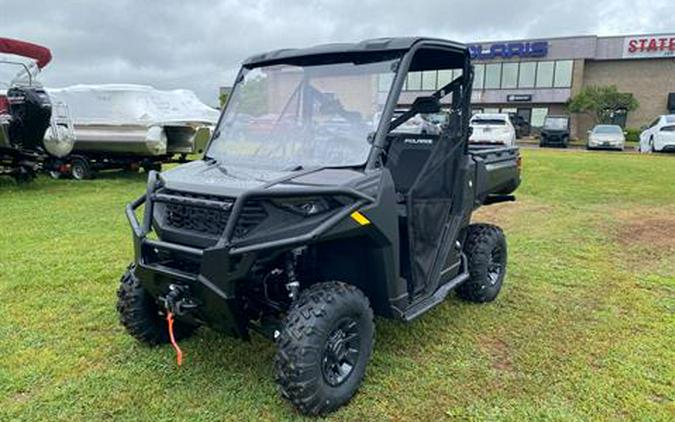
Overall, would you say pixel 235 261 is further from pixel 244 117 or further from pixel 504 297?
pixel 504 297

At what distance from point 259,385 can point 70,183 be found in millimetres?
10416

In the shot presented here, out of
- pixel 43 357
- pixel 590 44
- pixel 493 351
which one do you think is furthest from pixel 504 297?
pixel 590 44

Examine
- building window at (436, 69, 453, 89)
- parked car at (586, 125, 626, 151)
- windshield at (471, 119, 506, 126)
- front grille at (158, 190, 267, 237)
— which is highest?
building window at (436, 69, 453, 89)

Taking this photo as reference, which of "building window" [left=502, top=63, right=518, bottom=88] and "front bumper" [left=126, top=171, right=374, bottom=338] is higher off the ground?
"building window" [left=502, top=63, right=518, bottom=88]

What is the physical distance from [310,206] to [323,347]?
2.37ft

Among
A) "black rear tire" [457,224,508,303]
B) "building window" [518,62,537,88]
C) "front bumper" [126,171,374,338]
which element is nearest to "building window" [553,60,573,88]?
"building window" [518,62,537,88]

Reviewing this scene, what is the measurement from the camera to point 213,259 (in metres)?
2.57

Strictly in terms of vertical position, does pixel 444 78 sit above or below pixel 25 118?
above

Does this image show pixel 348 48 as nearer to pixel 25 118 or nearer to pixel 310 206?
pixel 310 206

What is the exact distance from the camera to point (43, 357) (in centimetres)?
342

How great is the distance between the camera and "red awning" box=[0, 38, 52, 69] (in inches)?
395

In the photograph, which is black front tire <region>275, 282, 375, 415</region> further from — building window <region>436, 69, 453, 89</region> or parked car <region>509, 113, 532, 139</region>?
parked car <region>509, 113, 532, 139</region>

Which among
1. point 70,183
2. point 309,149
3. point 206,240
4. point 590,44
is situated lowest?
point 70,183

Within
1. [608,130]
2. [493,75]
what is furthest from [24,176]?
[493,75]
